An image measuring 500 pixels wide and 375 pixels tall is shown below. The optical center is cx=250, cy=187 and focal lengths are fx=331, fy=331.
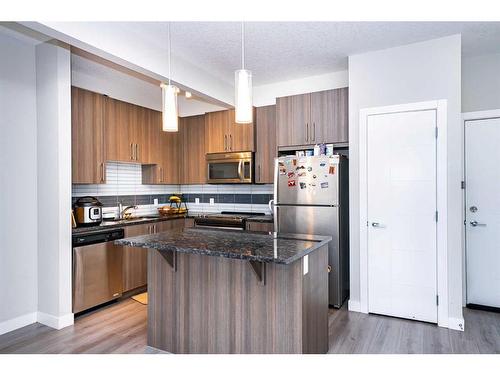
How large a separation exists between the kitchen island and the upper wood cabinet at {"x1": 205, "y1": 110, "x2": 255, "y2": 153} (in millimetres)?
2052

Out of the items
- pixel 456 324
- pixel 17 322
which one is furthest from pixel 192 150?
pixel 456 324

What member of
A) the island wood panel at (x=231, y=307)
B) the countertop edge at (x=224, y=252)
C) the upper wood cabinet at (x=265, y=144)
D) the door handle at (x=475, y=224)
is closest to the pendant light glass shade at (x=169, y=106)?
the countertop edge at (x=224, y=252)

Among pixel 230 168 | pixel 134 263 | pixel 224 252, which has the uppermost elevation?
pixel 230 168

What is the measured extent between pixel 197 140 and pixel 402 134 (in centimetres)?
286

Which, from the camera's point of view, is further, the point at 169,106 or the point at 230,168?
the point at 230,168

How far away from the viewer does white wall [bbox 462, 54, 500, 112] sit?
3516 mm

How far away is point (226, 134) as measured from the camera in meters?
4.64

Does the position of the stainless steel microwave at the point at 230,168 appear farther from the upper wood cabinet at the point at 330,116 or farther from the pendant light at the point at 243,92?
the pendant light at the point at 243,92

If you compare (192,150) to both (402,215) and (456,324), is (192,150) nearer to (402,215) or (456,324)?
(402,215)

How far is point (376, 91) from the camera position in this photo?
135 inches

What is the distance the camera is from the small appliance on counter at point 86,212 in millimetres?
3576

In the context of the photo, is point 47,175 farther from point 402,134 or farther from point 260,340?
point 402,134

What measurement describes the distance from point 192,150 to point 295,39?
2389 millimetres

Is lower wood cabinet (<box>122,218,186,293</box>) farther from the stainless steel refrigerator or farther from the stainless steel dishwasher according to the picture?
the stainless steel refrigerator
